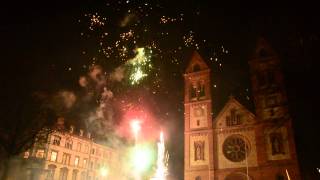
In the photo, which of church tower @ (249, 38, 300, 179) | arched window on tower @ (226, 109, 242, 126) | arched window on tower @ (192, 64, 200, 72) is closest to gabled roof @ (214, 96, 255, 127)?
arched window on tower @ (226, 109, 242, 126)

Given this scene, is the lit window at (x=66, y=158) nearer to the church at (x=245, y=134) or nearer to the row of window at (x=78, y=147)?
the row of window at (x=78, y=147)

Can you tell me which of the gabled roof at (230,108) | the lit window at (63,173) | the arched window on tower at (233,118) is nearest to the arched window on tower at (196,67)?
the gabled roof at (230,108)

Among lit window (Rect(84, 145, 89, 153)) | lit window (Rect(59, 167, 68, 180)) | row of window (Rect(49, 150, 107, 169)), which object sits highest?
lit window (Rect(84, 145, 89, 153))

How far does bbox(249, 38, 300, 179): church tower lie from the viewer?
36188 mm

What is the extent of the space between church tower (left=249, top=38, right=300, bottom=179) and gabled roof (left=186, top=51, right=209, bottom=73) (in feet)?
22.5

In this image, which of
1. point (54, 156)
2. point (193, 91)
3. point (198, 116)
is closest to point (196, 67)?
point (193, 91)

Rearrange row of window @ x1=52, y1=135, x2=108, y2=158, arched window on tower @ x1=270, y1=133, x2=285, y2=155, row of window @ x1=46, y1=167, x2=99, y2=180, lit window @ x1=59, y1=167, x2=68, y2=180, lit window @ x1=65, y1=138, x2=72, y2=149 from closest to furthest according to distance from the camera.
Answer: arched window on tower @ x1=270, y1=133, x2=285, y2=155 < row of window @ x1=46, y1=167, x2=99, y2=180 < lit window @ x1=59, y1=167, x2=68, y2=180 < row of window @ x1=52, y1=135, x2=108, y2=158 < lit window @ x1=65, y1=138, x2=72, y2=149

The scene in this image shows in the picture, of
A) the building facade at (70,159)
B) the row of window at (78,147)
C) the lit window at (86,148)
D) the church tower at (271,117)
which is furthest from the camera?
the lit window at (86,148)

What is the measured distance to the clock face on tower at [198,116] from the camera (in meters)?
42.8

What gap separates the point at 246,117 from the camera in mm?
40656

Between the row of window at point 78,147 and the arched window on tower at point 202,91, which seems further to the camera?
the row of window at point 78,147

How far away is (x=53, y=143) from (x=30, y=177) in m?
7.42

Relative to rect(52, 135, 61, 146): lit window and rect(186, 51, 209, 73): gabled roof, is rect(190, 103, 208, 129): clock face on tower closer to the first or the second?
rect(186, 51, 209, 73): gabled roof

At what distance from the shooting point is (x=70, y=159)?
211 ft
